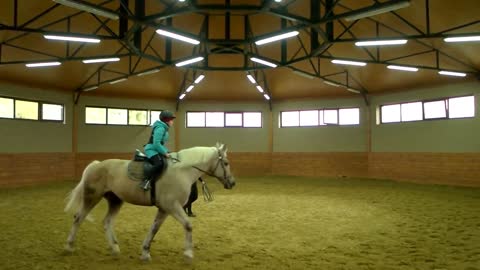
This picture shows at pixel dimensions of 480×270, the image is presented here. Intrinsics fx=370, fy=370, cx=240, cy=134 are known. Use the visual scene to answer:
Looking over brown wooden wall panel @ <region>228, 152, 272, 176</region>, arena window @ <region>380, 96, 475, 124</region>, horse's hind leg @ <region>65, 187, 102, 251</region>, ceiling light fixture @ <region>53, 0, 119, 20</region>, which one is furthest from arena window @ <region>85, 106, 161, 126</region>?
horse's hind leg @ <region>65, 187, 102, 251</region>

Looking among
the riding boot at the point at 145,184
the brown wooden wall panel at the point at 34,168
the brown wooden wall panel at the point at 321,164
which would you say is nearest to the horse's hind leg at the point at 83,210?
the riding boot at the point at 145,184

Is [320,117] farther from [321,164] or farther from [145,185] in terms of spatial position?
[145,185]

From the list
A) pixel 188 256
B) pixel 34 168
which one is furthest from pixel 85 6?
pixel 34 168

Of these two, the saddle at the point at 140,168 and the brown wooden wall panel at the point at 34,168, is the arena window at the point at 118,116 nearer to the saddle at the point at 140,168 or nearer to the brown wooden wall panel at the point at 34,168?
the brown wooden wall panel at the point at 34,168

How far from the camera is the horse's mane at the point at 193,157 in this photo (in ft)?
18.2

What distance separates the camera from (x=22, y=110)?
1611cm

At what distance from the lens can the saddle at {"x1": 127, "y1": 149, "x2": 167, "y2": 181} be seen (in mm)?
5328

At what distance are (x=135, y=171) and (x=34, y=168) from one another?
1346cm

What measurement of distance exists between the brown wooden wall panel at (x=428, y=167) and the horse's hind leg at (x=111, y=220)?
14618mm

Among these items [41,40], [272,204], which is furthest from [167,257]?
[41,40]

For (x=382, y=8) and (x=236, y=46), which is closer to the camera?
(x=382, y=8)

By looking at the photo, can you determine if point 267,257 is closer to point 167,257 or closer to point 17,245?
point 167,257

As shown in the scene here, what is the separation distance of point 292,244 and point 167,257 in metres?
2.13

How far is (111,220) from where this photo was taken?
5805 millimetres
